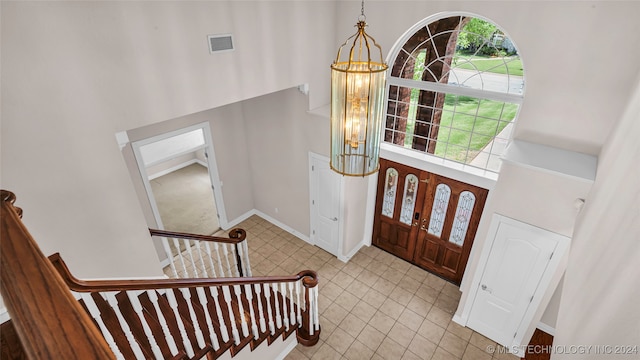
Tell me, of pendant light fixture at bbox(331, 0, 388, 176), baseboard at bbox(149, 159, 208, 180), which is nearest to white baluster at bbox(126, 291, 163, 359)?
pendant light fixture at bbox(331, 0, 388, 176)

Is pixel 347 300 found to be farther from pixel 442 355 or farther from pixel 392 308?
pixel 442 355

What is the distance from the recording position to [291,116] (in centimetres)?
496

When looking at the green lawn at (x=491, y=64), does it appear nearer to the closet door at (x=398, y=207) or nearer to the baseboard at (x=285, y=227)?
the closet door at (x=398, y=207)

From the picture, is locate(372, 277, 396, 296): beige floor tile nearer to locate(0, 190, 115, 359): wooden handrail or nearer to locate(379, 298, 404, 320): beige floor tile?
locate(379, 298, 404, 320): beige floor tile

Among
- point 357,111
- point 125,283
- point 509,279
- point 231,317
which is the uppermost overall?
point 357,111

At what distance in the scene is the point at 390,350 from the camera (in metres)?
4.08

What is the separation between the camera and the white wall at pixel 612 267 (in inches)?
49.5

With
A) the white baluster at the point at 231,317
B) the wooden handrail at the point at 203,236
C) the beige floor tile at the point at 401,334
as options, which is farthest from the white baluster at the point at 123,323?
the beige floor tile at the point at 401,334

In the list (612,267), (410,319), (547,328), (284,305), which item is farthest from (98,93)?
(547,328)

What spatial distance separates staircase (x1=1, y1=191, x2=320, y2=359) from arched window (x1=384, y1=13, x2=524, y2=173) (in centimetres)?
245

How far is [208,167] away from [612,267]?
5.37m

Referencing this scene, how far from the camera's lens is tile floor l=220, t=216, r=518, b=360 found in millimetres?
4074

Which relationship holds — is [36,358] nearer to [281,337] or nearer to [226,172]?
[281,337]

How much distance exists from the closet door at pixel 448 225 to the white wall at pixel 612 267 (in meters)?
2.07
